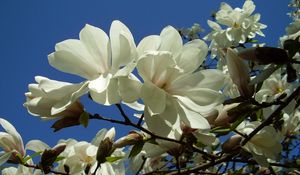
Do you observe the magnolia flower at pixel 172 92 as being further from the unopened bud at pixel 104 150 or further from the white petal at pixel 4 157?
the white petal at pixel 4 157

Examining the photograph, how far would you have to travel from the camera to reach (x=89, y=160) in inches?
55.2

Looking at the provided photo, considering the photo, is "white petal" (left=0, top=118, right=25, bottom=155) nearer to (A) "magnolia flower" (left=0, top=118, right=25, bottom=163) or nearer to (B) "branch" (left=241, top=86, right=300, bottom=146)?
(A) "magnolia flower" (left=0, top=118, right=25, bottom=163)

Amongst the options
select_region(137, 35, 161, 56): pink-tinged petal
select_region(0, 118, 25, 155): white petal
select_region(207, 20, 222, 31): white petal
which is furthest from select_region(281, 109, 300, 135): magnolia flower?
select_region(207, 20, 222, 31): white petal

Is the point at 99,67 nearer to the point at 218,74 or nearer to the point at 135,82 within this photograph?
the point at 135,82

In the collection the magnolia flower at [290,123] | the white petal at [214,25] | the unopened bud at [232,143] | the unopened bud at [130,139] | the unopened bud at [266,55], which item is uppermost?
the unopened bud at [266,55]

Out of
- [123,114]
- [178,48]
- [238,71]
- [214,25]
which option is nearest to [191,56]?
[178,48]

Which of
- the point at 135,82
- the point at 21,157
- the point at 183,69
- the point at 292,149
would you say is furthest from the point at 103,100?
the point at 292,149

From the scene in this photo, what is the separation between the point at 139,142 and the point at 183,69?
0.30m

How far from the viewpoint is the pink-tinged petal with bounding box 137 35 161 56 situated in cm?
89

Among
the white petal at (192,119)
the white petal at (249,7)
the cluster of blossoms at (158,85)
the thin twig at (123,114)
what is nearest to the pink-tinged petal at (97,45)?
the cluster of blossoms at (158,85)

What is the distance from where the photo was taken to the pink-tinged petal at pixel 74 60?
3.01 feet

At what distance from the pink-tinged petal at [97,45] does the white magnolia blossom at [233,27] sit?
196 cm

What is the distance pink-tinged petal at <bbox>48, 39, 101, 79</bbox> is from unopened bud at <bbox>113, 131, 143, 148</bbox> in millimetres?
245

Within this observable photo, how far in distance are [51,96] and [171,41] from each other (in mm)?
320
